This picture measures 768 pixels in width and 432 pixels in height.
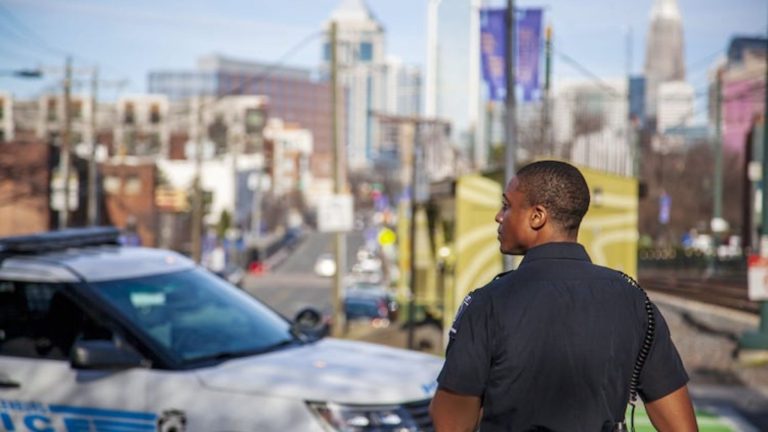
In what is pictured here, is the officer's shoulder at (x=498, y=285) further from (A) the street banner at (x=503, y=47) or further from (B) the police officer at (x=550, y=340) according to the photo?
(A) the street banner at (x=503, y=47)

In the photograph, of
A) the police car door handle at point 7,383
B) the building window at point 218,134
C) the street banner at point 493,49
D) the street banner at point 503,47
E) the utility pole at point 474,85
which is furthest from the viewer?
the building window at point 218,134

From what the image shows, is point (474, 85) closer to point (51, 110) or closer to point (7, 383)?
point (7, 383)

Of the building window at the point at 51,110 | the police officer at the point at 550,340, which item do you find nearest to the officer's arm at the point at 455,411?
the police officer at the point at 550,340

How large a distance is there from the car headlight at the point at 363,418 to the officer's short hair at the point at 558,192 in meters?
2.22

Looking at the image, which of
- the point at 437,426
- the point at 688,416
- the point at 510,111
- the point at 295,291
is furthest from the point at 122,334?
the point at 295,291

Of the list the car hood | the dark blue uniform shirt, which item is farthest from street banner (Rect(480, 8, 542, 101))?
the dark blue uniform shirt

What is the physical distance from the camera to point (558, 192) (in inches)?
129

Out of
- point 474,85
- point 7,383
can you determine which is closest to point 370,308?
point 7,383

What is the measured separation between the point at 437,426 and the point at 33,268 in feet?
11.8

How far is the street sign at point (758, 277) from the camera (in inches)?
666

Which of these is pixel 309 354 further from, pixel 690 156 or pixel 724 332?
pixel 690 156

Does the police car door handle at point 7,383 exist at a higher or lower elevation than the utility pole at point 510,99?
lower

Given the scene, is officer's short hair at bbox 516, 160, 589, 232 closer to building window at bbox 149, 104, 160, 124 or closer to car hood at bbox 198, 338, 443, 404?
car hood at bbox 198, 338, 443, 404

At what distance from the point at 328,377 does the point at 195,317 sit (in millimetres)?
1156
